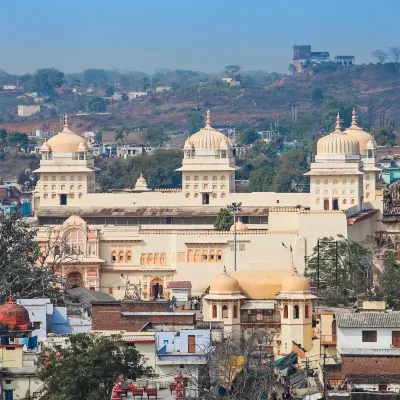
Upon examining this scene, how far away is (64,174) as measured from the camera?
84938 millimetres

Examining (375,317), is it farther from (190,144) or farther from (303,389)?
(190,144)

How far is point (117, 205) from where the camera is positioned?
83.1 metres

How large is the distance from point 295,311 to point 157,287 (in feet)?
71.3

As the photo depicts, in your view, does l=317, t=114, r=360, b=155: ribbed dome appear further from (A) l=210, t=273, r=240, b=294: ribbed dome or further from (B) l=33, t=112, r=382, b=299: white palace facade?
(A) l=210, t=273, r=240, b=294: ribbed dome

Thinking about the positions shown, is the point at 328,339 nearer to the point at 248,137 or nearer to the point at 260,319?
the point at 260,319

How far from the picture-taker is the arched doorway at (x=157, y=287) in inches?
2990

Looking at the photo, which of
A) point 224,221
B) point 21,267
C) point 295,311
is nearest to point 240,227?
point 224,221

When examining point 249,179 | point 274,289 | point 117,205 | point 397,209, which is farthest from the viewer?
point 249,179

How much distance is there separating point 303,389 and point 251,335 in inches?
303

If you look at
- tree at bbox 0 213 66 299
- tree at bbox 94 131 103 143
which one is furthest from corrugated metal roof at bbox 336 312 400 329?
tree at bbox 94 131 103 143

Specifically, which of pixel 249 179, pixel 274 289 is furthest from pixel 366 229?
pixel 249 179

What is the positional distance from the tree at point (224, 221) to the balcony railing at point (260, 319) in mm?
22747

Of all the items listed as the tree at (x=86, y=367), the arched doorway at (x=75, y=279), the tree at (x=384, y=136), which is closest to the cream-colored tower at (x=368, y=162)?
the arched doorway at (x=75, y=279)

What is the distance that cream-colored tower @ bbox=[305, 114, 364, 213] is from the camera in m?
79.8
